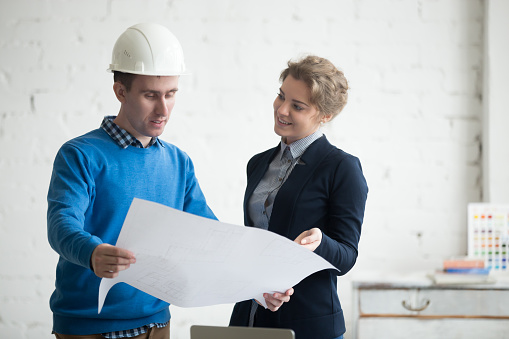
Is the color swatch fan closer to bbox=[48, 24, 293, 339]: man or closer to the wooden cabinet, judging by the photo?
the wooden cabinet

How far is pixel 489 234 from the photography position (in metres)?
2.34

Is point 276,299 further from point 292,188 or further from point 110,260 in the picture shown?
point 110,260

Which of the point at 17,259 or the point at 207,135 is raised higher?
the point at 207,135

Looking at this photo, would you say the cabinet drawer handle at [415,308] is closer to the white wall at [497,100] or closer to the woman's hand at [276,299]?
the white wall at [497,100]

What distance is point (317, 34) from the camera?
8.12ft

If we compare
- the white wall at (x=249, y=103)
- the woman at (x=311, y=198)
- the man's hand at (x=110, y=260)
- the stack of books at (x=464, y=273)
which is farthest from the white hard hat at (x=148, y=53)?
the stack of books at (x=464, y=273)

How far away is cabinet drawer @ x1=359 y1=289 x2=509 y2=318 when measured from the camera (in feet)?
7.17

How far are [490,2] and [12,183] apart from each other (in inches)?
85.8

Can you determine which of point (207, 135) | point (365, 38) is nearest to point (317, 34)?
point (365, 38)

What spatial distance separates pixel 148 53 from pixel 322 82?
0.44 metres

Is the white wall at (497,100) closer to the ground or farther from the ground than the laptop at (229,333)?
farther from the ground

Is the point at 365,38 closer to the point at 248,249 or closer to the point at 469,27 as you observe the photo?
the point at 469,27

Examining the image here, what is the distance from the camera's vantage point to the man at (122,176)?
1323mm

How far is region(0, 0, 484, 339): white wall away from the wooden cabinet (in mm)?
294
